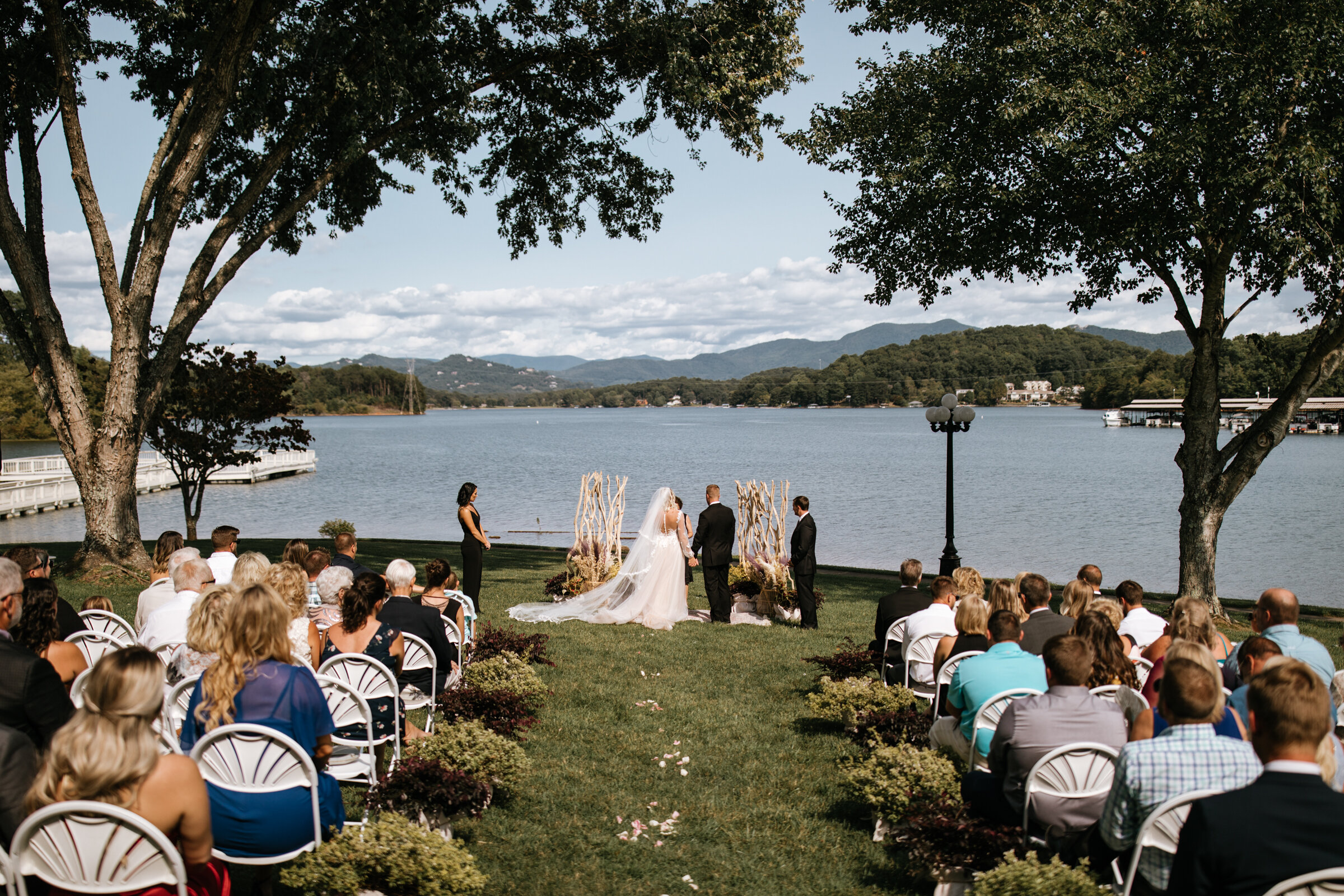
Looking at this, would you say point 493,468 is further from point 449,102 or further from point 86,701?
point 86,701

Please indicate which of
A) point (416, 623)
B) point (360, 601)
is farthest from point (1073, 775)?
point (416, 623)

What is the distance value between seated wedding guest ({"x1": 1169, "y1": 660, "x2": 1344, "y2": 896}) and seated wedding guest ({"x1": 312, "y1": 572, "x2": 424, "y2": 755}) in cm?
430

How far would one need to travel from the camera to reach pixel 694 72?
43.1ft

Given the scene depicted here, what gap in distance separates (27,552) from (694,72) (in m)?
10.6

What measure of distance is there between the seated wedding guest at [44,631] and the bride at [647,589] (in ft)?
23.7

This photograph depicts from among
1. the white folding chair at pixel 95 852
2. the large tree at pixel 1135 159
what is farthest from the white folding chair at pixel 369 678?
the large tree at pixel 1135 159

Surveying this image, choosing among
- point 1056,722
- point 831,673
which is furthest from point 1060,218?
point 1056,722

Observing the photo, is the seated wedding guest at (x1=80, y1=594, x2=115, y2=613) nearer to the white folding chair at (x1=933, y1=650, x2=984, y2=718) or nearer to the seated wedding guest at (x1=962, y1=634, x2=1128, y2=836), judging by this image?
the white folding chair at (x1=933, y1=650, x2=984, y2=718)

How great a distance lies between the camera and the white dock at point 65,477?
1256 inches

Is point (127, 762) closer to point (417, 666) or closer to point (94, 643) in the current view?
point (417, 666)

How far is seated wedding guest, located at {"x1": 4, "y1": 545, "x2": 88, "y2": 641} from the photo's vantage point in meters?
5.95

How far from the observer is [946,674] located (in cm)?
595

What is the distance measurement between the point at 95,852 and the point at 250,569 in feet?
10.4

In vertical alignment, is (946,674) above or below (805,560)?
above
